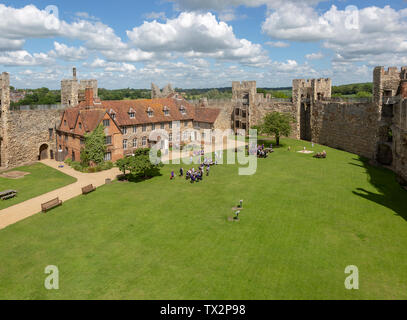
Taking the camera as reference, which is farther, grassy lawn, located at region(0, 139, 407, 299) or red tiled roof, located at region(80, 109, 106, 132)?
red tiled roof, located at region(80, 109, 106, 132)

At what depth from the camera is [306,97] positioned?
6053cm

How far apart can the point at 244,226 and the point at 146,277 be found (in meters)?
9.42

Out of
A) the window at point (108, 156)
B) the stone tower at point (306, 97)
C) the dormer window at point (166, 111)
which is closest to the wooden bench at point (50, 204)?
the window at point (108, 156)

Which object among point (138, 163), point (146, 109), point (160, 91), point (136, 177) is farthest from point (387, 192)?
point (160, 91)

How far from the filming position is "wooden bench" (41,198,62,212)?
29.5 metres

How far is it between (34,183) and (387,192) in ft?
137

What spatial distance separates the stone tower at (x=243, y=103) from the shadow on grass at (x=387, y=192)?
31.2 meters

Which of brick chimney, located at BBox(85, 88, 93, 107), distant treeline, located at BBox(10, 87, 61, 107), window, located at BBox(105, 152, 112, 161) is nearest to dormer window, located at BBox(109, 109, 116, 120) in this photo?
brick chimney, located at BBox(85, 88, 93, 107)

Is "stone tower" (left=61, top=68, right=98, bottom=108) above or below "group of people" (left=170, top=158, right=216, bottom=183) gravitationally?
above

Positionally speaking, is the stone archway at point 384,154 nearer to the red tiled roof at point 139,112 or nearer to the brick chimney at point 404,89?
the brick chimney at point 404,89

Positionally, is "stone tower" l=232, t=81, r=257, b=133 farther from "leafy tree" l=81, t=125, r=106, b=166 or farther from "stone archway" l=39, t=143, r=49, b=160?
"stone archway" l=39, t=143, r=49, b=160

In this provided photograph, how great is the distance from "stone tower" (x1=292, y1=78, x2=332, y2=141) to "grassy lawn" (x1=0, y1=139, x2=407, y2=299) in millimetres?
26263

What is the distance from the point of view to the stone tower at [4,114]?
45625 millimetres

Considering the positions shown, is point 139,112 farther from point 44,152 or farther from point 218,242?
point 218,242
